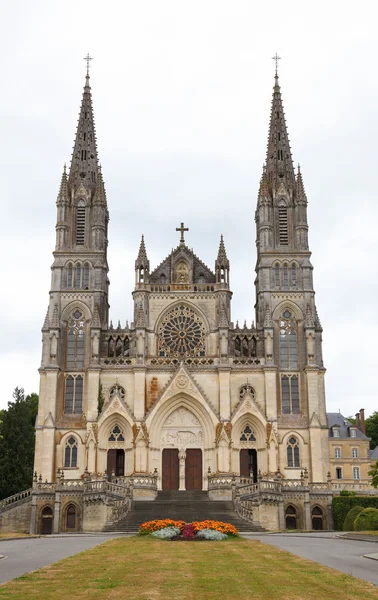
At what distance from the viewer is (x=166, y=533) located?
32281 mm

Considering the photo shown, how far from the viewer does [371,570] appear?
20.3m

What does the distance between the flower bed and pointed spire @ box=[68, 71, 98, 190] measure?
39.9m

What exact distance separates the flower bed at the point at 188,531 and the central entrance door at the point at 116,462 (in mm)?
24106

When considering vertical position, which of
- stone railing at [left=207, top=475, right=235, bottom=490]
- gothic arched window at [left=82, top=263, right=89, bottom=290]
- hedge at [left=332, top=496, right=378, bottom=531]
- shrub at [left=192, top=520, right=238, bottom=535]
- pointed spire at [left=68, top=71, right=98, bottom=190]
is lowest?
shrub at [left=192, top=520, right=238, bottom=535]

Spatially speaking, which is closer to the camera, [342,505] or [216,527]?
[216,527]

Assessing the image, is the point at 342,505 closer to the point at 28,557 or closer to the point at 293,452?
the point at 293,452

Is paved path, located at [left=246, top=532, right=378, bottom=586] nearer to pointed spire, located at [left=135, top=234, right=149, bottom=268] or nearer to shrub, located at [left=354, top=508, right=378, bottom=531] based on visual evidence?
shrub, located at [left=354, top=508, right=378, bottom=531]

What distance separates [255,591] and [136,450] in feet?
137

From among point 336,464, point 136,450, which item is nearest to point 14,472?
point 136,450

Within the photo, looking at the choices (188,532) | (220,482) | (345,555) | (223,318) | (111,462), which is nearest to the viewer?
(345,555)

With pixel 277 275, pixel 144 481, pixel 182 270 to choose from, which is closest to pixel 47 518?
pixel 144 481

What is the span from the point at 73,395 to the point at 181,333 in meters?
10.5

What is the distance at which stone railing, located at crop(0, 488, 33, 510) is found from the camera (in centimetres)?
5584

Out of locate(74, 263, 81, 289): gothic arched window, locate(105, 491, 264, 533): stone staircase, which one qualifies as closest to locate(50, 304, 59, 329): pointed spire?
locate(74, 263, 81, 289): gothic arched window
